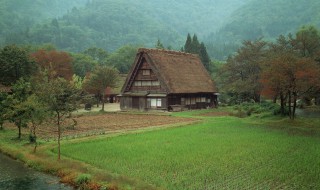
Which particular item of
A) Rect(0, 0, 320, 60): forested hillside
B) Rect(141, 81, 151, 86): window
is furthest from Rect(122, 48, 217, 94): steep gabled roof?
Rect(0, 0, 320, 60): forested hillside

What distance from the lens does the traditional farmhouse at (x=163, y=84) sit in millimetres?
42688

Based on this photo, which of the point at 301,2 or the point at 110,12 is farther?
the point at 110,12

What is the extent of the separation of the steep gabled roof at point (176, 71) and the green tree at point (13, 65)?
13.7m

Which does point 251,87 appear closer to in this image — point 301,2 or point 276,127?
point 276,127

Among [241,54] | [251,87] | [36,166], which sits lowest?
[36,166]

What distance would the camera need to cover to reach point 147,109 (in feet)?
145

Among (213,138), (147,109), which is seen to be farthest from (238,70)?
(213,138)

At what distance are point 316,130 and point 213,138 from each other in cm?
849

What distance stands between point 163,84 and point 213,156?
87.2ft

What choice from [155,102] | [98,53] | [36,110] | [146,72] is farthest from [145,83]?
[98,53]

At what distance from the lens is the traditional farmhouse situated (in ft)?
140

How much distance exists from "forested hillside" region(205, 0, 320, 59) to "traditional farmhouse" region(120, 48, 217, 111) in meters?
95.1

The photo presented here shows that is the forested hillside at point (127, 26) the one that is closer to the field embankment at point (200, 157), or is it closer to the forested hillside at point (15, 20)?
the forested hillside at point (15, 20)

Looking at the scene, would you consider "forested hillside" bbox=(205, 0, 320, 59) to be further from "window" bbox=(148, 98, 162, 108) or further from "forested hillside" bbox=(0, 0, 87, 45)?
"window" bbox=(148, 98, 162, 108)
